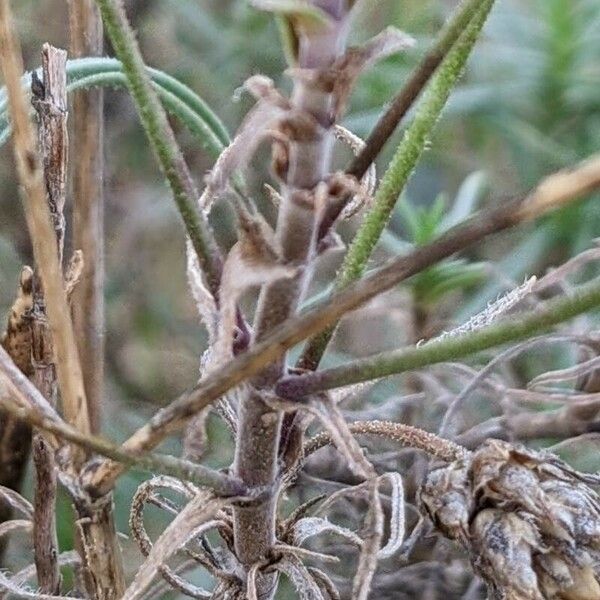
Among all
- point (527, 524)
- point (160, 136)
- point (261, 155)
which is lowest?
point (527, 524)

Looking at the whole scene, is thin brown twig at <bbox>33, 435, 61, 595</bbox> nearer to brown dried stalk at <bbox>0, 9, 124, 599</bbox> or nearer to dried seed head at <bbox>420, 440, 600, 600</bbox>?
brown dried stalk at <bbox>0, 9, 124, 599</bbox>

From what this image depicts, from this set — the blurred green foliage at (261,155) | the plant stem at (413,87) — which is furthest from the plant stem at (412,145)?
the blurred green foliage at (261,155)

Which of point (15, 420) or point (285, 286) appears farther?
point (15, 420)

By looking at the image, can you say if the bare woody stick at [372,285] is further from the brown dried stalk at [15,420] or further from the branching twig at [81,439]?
the brown dried stalk at [15,420]

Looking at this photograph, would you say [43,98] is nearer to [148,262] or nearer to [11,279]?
[11,279]

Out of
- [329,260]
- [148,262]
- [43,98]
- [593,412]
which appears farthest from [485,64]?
[43,98]

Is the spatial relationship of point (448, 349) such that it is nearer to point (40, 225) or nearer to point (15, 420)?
point (40, 225)

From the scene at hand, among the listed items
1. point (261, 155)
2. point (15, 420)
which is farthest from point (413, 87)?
point (261, 155)
